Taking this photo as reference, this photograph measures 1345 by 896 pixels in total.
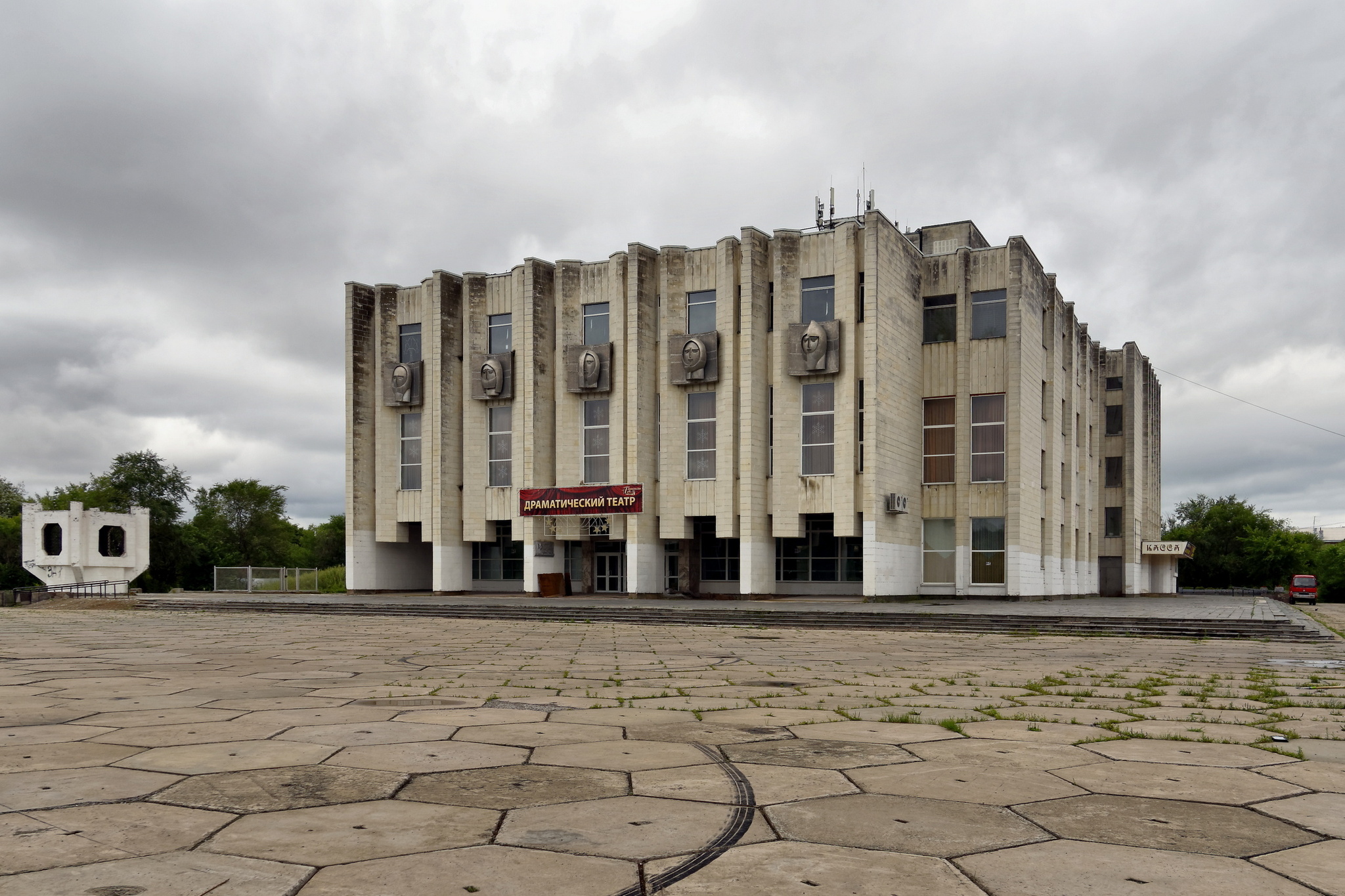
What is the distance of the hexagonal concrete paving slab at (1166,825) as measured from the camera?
3.91 metres

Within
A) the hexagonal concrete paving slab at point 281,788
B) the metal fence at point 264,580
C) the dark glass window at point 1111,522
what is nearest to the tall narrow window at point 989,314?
the dark glass window at point 1111,522

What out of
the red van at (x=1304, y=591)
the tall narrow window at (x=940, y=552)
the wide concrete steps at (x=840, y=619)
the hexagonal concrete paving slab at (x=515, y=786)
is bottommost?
the red van at (x=1304, y=591)

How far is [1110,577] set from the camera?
51.9m

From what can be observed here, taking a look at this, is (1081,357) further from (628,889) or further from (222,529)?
(222,529)

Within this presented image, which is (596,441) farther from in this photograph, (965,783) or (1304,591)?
(1304,591)

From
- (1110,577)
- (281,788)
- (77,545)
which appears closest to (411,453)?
(77,545)

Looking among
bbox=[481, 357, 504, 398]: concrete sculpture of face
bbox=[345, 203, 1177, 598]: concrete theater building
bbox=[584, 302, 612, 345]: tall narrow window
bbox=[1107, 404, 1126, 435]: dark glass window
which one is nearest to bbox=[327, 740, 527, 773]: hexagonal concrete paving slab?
bbox=[345, 203, 1177, 598]: concrete theater building

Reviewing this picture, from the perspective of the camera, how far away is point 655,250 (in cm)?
3550

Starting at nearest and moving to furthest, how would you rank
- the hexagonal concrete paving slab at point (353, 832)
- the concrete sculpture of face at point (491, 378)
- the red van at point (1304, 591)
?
the hexagonal concrete paving slab at point (353, 832) → the concrete sculpture of face at point (491, 378) → the red van at point (1304, 591)

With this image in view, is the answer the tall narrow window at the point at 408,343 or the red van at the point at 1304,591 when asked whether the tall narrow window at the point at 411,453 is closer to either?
the tall narrow window at the point at 408,343

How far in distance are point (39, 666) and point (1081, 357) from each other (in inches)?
1746

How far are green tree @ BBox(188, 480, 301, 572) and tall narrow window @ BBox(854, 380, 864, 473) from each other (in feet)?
187

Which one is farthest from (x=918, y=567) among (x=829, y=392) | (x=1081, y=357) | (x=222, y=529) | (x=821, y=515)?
(x=222, y=529)

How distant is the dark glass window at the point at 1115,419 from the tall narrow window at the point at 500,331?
3354cm
